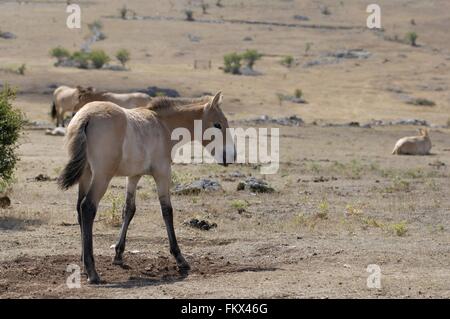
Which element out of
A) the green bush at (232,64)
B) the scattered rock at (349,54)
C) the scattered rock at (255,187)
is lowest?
the scattered rock at (255,187)

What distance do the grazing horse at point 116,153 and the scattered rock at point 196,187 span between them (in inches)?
226

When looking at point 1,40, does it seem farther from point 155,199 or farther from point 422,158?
point 155,199

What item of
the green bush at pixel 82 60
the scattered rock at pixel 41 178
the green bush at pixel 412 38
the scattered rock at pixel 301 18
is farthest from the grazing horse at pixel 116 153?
the scattered rock at pixel 301 18

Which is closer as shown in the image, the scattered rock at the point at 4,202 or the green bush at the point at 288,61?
the scattered rock at the point at 4,202

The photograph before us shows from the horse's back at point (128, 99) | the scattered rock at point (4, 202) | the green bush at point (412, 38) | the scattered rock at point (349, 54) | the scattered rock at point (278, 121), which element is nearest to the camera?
the scattered rock at point (4, 202)

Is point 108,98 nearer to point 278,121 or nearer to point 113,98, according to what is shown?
point 113,98

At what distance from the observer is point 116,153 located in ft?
32.2

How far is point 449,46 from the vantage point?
82.3m

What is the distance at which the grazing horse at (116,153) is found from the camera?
968 centimetres

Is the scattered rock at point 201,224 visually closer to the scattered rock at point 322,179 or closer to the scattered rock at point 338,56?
the scattered rock at point 322,179

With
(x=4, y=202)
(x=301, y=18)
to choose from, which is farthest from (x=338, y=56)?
→ (x=4, y=202)

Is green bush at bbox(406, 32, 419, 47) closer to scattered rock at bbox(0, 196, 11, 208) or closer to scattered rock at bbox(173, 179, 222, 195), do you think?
scattered rock at bbox(173, 179, 222, 195)

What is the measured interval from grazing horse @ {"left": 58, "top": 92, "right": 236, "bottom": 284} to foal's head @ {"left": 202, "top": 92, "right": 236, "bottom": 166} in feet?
1.10

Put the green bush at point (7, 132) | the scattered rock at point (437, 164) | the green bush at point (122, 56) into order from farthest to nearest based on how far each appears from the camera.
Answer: the green bush at point (122, 56) → the scattered rock at point (437, 164) → the green bush at point (7, 132)
